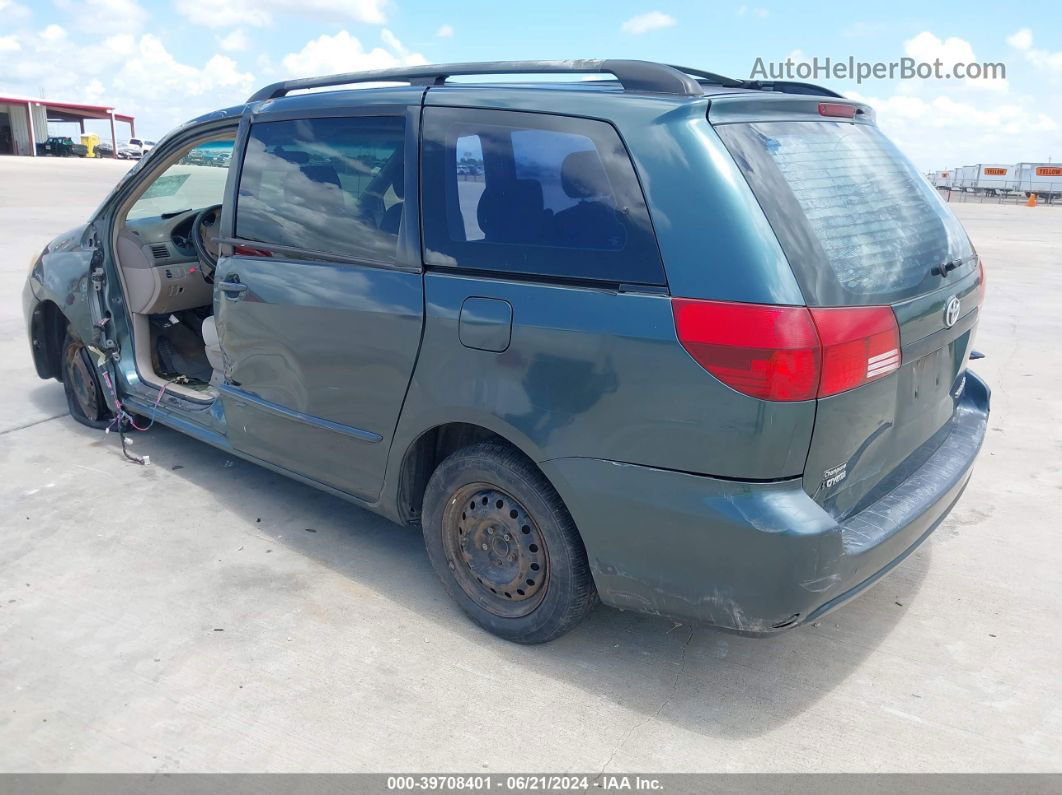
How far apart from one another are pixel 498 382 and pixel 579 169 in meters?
0.72

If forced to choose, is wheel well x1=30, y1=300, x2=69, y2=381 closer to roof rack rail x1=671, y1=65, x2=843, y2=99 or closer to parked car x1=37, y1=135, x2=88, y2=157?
roof rack rail x1=671, y1=65, x2=843, y2=99

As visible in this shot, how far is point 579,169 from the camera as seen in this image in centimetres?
266

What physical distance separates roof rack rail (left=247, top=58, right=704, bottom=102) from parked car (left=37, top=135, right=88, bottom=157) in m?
66.1

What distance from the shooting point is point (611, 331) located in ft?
8.27

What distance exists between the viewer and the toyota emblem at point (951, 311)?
286 cm

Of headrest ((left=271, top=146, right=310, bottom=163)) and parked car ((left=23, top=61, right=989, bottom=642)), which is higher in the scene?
headrest ((left=271, top=146, right=310, bottom=163))

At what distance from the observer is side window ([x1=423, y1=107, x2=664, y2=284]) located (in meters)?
2.55

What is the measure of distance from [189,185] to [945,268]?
13.2 feet

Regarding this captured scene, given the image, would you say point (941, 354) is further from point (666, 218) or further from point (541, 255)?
point (541, 255)

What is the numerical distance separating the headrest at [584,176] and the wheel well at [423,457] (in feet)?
3.12

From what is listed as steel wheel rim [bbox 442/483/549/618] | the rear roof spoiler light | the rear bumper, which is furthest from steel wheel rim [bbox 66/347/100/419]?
the rear roof spoiler light

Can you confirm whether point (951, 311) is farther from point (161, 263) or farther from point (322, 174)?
point (161, 263)

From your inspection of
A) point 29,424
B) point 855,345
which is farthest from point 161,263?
point 855,345

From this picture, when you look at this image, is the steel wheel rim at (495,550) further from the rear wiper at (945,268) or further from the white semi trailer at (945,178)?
the white semi trailer at (945,178)
